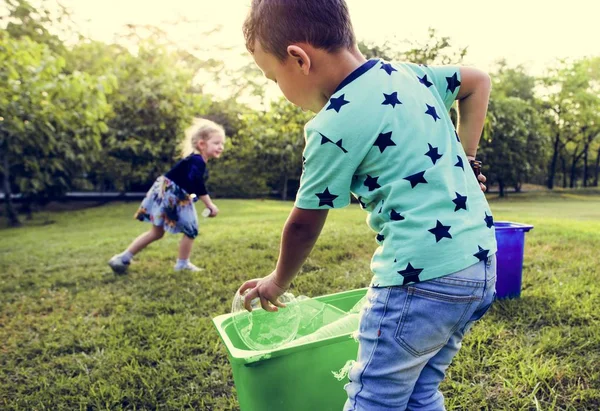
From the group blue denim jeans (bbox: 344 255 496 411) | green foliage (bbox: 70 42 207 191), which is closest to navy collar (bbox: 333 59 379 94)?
blue denim jeans (bbox: 344 255 496 411)

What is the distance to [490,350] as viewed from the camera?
219cm

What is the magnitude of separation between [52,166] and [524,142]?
709 inches

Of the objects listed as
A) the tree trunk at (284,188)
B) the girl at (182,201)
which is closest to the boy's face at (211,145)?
the girl at (182,201)

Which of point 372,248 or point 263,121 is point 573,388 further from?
point 263,121

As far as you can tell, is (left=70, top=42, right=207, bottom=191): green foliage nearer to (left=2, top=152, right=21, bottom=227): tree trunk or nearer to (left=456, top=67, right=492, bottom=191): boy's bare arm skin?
(left=2, top=152, right=21, bottom=227): tree trunk

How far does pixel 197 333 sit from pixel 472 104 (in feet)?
5.93

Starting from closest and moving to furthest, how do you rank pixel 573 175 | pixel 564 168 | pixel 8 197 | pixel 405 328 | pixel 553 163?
pixel 405 328, pixel 8 197, pixel 553 163, pixel 573 175, pixel 564 168

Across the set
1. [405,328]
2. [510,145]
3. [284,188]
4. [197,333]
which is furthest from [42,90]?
[510,145]

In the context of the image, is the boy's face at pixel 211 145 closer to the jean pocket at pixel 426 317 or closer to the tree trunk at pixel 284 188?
the jean pocket at pixel 426 317

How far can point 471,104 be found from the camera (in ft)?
4.94

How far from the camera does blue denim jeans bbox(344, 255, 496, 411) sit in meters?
1.11

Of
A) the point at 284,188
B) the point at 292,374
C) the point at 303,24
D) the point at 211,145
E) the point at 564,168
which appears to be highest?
the point at 303,24

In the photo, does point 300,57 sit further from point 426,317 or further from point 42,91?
point 42,91

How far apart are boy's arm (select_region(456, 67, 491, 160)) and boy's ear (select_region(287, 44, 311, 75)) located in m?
0.53
